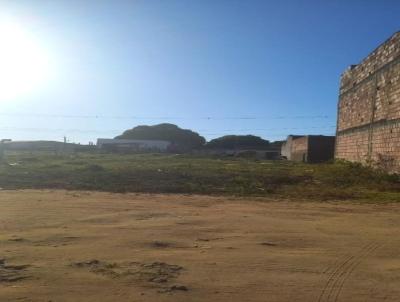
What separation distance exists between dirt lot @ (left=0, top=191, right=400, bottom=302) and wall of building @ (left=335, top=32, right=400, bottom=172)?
491 inches

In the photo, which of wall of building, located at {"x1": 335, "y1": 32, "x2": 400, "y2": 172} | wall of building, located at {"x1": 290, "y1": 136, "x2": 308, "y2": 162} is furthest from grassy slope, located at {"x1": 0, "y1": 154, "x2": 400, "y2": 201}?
wall of building, located at {"x1": 290, "y1": 136, "x2": 308, "y2": 162}

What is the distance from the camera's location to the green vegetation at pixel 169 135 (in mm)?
97062

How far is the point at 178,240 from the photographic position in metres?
8.36

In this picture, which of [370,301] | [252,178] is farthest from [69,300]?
[252,178]

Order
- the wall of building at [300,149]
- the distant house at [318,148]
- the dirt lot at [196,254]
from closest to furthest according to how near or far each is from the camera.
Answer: the dirt lot at [196,254]
the distant house at [318,148]
the wall of building at [300,149]

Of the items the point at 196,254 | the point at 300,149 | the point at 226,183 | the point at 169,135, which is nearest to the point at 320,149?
the point at 300,149

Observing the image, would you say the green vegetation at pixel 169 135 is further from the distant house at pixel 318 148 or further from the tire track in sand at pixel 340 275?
the tire track in sand at pixel 340 275

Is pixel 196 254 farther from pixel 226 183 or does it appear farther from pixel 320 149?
pixel 320 149

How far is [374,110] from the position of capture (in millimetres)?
27438

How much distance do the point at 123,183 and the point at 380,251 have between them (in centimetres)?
1347

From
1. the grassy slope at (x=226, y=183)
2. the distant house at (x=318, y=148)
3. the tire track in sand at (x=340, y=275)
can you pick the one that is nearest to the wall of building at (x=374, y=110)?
the grassy slope at (x=226, y=183)

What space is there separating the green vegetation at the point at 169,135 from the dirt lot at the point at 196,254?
83.9m

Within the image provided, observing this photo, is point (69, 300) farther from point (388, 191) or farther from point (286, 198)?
point (388, 191)

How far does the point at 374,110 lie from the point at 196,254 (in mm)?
22397
